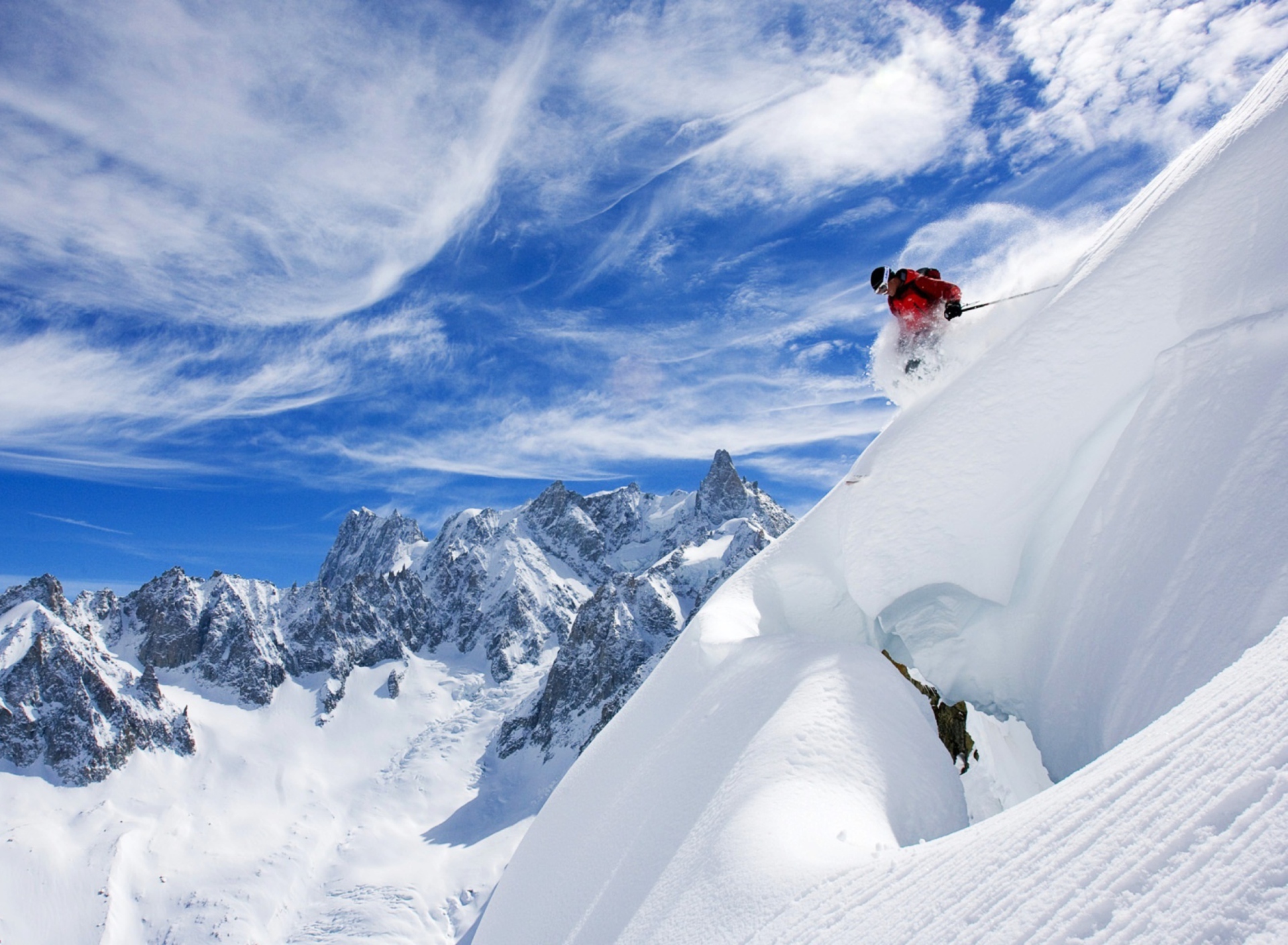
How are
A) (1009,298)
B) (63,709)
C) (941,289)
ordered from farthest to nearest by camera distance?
(63,709), (941,289), (1009,298)

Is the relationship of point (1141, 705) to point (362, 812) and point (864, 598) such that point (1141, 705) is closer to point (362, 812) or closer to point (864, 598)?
point (864, 598)

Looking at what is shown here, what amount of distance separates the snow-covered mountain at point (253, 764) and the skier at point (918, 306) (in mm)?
113441

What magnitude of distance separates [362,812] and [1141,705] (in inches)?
6947

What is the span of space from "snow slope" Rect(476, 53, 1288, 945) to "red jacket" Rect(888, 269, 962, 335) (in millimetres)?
3023

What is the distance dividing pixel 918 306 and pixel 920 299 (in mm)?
129

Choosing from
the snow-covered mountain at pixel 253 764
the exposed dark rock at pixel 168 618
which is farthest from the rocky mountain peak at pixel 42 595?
the exposed dark rock at pixel 168 618

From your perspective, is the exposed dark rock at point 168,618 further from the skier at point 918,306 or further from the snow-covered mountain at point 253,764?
the skier at point 918,306

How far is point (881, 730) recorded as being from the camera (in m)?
7.13

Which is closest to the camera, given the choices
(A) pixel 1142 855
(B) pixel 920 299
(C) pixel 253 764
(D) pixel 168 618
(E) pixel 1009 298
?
(A) pixel 1142 855

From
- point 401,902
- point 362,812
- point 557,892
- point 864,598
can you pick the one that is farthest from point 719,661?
point 362,812

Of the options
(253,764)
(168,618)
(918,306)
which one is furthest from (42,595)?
(918,306)

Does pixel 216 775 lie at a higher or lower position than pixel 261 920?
higher

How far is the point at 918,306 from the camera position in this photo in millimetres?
12664

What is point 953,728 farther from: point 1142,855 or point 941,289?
point 1142,855
